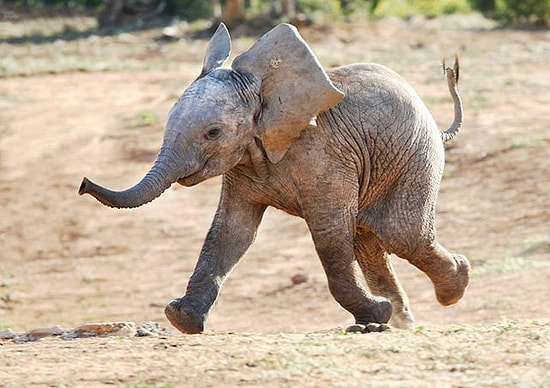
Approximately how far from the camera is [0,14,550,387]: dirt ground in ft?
19.9

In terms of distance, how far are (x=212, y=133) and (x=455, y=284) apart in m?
2.26

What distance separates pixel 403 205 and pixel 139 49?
1896 cm

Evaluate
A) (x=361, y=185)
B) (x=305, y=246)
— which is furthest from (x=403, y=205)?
(x=305, y=246)

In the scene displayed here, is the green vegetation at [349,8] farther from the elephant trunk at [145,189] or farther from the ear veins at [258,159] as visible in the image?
the elephant trunk at [145,189]

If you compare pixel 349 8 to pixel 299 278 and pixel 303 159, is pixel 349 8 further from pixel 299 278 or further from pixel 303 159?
pixel 303 159

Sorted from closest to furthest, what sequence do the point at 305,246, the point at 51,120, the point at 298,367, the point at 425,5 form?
the point at 298,367, the point at 305,246, the point at 51,120, the point at 425,5

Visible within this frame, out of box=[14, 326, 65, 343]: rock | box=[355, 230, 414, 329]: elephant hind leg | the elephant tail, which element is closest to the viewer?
box=[14, 326, 65, 343]: rock

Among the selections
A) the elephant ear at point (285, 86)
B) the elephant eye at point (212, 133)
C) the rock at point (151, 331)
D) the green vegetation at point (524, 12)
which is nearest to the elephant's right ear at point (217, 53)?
the elephant ear at point (285, 86)

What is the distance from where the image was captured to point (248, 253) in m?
13.3

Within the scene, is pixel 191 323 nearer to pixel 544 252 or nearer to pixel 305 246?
pixel 544 252

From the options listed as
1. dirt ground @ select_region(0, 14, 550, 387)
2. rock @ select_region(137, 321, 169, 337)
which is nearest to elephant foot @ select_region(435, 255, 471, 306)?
dirt ground @ select_region(0, 14, 550, 387)

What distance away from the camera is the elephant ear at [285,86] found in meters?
7.41

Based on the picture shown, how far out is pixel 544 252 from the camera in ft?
37.9

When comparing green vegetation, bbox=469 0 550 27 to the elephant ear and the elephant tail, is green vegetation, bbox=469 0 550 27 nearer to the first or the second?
the elephant tail
